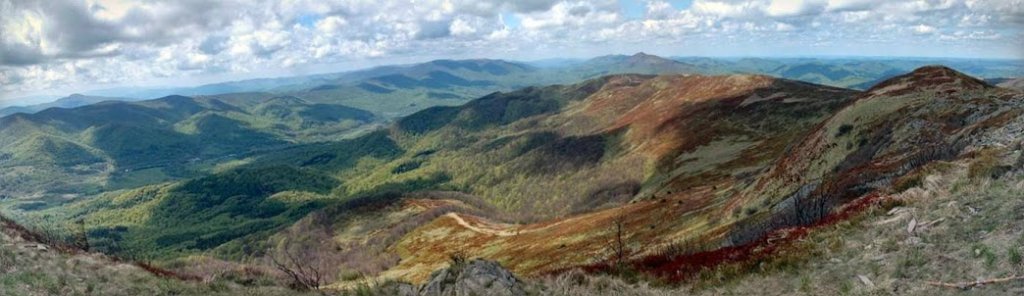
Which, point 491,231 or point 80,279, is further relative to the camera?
point 491,231

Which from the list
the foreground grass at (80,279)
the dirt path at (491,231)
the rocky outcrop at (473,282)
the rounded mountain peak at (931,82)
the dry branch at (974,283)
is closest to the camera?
the dry branch at (974,283)

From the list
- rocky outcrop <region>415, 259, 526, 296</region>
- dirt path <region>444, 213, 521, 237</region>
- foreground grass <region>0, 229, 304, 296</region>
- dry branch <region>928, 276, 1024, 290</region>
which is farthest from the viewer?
dirt path <region>444, 213, 521, 237</region>

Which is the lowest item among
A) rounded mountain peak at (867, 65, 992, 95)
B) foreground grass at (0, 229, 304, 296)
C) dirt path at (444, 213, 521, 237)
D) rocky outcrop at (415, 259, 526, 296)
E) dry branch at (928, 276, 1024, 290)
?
dirt path at (444, 213, 521, 237)

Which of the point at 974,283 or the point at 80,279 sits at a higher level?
the point at 974,283

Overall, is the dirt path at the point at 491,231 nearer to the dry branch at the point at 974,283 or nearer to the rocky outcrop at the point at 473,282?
the rocky outcrop at the point at 473,282


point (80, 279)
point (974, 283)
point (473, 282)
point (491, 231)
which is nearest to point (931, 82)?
point (974, 283)

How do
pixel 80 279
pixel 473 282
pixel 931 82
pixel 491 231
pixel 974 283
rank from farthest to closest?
pixel 491 231, pixel 931 82, pixel 80 279, pixel 473 282, pixel 974 283

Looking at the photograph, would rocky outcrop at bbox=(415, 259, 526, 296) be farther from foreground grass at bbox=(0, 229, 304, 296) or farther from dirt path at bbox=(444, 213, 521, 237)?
dirt path at bbox=(444, 213, 521, 237)

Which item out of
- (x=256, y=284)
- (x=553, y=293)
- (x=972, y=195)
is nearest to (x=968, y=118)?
(x=972, y=195)

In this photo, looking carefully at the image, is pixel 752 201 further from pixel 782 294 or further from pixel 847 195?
pixel 782 294

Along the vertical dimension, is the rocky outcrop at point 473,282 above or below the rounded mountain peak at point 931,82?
below

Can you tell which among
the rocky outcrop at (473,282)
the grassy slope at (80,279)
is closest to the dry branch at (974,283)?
the rocky outcrop at (473,282)

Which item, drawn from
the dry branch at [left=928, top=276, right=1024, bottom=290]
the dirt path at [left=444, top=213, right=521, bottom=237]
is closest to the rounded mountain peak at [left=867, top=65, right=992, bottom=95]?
the dry branch at [left=928, top=276, right=1024, bottom=290]

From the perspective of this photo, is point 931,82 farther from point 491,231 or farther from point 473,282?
point 491,231
